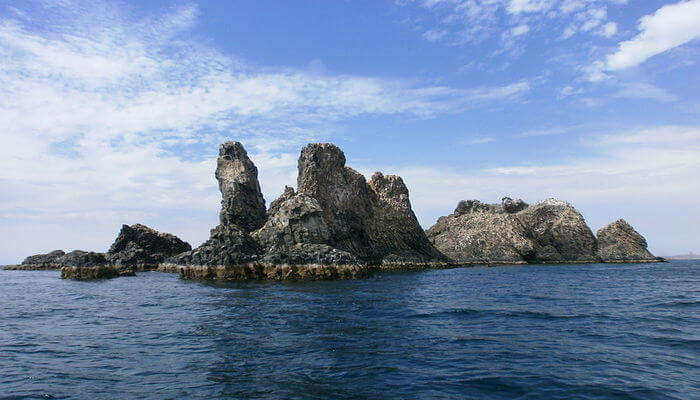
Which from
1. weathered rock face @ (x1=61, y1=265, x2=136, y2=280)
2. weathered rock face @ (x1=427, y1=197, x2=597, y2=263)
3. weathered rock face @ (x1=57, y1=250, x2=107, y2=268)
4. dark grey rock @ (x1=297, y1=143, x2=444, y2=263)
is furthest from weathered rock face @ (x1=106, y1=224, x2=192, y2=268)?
weathered rock face @ (x1=427, y1=197, x2=597, y2=263)

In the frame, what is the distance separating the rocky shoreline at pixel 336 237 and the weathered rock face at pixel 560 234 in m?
0.29

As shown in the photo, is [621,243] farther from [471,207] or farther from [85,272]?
[85,272]

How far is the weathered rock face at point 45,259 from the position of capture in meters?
141

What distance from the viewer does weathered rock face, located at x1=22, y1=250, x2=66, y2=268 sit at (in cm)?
14075

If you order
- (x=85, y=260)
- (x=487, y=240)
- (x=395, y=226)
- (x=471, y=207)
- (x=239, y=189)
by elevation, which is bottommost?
(x=85, y=260)

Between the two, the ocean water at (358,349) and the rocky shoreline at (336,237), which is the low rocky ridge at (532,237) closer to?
the rocky shoreline at (336,237)

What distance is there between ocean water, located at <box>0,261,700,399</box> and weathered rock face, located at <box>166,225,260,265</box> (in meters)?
29.6

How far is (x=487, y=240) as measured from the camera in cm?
12375

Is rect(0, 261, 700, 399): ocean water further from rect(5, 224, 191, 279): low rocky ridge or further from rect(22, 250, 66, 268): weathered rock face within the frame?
rect(22, 250, 66, 268): weathered rock face

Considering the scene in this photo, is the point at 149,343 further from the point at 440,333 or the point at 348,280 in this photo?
the point at 348,280

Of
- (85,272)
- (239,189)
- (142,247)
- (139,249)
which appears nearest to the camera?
(85,272)

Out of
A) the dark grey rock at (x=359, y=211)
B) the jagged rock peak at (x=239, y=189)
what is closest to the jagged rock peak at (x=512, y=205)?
the dark grey rock at (x=359, y=211)

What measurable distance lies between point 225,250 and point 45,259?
106738 millimetres

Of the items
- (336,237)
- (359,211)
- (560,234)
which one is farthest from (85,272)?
(560,234)
